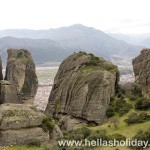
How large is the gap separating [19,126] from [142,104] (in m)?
24.1

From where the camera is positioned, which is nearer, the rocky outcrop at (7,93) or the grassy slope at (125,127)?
the grassy slope at (125,127)

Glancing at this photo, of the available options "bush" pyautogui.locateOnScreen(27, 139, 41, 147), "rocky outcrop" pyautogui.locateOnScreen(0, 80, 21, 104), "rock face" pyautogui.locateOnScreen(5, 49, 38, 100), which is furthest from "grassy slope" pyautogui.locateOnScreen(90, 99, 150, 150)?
"rock face" pyautogui.locateOnScreen(5, 49, 38, 100)

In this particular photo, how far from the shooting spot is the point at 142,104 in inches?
2434

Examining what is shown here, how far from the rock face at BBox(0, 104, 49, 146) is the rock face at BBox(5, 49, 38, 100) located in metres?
46.0

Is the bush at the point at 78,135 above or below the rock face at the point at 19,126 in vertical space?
below

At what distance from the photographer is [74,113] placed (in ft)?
220

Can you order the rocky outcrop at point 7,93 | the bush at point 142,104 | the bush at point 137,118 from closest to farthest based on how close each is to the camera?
1. the bush at point 137,118
2. the bush at point 142,104
3. the rocky outcrop at point 7,93

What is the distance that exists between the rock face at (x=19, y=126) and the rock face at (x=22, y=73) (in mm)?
46033

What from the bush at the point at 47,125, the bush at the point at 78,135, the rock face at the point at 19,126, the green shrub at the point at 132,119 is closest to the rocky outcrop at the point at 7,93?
the bush at the point at 78,135

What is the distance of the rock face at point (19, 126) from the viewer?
44.0 metres

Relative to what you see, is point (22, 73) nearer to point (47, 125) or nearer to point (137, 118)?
point (137, 118)

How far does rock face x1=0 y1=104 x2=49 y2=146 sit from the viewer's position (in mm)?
43969

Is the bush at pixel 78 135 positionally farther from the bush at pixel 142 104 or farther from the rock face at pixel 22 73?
the rock face at pixel 22 73

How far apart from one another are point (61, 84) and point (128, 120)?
1913cm
